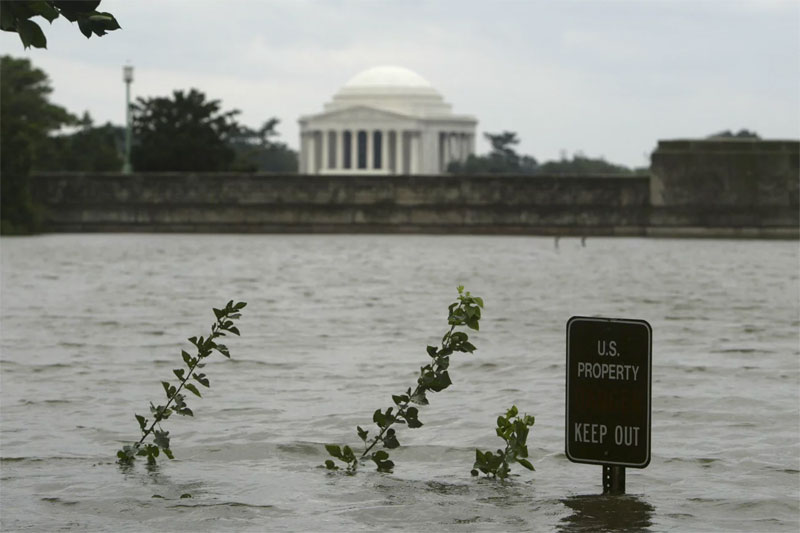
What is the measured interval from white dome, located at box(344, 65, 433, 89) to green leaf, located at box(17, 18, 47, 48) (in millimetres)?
173723

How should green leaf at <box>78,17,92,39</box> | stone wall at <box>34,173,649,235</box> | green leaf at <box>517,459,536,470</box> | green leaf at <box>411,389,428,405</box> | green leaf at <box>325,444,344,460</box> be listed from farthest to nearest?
stone wall at <box>34,173,649,235</box> → green leaf at <box>325,444,344,460</box> → green leaf at <box>411,389,428,405</box> → green leaf at <box>517,459,536,470</box> → green leaf at <box>78,17,92,39</box>

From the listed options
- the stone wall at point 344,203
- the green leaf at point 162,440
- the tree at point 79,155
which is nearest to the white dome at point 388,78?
the tree at point 79,155

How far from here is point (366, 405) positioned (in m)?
11.6

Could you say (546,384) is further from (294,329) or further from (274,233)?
(274,233)

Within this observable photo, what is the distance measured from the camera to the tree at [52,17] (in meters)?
5.07

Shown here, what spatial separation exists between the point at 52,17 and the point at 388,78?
177 m

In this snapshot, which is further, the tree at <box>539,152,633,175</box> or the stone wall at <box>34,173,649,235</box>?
the tree at <box>539,152,633,175</box>

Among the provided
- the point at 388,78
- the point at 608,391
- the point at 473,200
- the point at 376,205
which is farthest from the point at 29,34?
the point at 388,78

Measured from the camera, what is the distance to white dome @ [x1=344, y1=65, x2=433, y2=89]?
180 metres

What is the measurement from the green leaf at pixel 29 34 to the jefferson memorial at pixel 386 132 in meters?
161

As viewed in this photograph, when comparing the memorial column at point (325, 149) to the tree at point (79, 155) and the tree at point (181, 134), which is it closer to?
the tree at point (79, 155)

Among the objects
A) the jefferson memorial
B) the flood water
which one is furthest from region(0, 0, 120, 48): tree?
the jefferson memorial

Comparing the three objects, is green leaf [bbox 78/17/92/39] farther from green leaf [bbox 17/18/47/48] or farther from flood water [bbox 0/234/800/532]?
flood water [bbox 0/234/800/532]

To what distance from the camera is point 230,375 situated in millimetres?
13555
